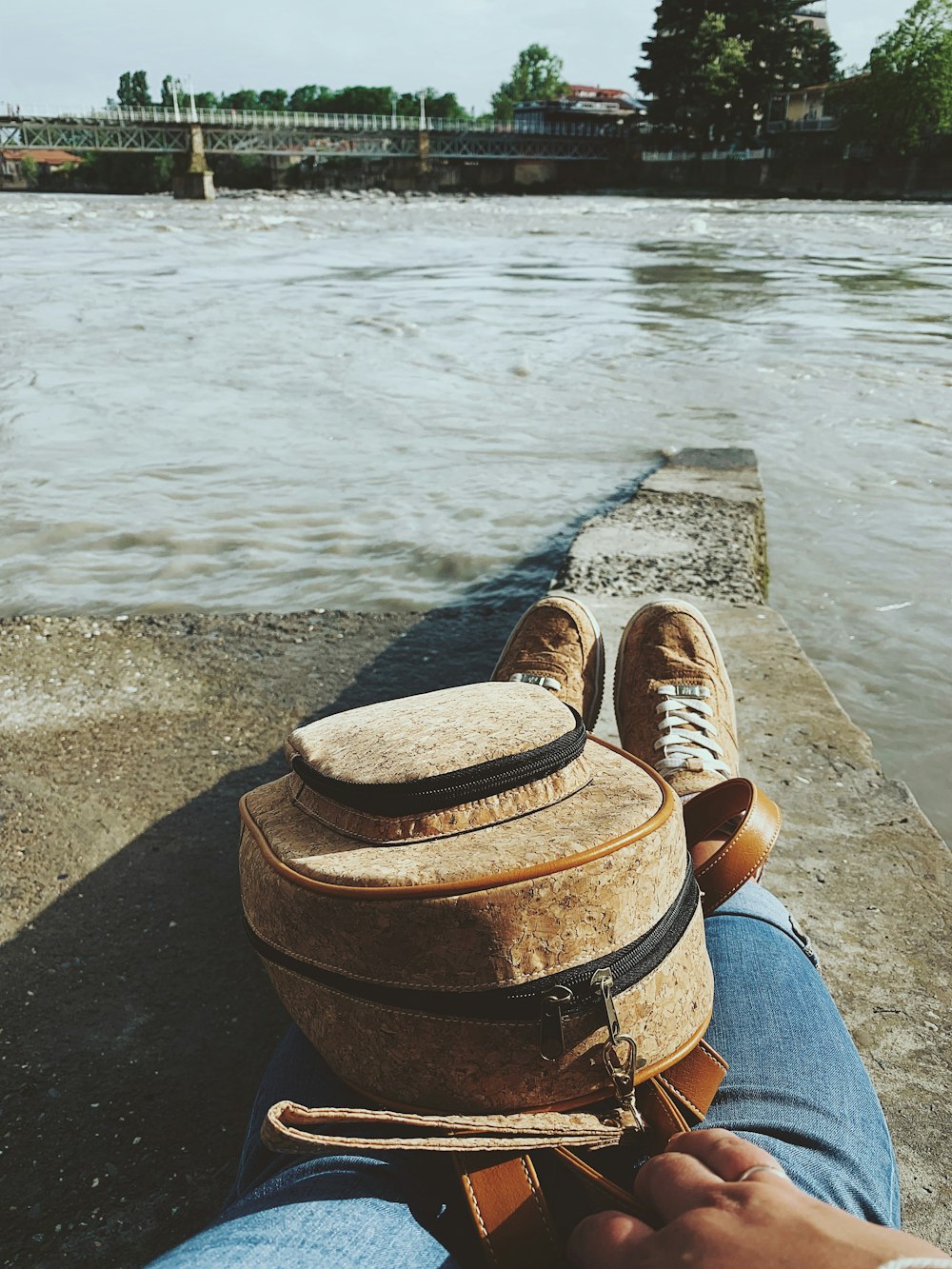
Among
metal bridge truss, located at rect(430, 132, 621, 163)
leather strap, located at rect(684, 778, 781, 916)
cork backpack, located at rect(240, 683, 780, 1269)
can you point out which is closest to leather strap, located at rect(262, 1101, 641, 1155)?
cork backpack, located at rect(240, 683, 780, 1269)

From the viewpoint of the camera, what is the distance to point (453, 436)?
607 cm

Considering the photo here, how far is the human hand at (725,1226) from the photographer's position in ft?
2.44

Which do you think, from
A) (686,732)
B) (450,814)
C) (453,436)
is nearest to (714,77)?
(453,436)

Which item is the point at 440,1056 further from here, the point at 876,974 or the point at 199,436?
the point at 199,436

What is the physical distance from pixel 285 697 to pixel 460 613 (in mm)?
965

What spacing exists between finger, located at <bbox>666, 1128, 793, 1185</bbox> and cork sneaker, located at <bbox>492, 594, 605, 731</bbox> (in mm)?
1352

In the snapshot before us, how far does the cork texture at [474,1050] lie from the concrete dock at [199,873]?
0.48 m

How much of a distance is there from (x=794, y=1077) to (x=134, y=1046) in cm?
103

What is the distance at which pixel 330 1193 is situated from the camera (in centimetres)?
94

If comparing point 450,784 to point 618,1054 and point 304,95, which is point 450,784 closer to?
point 618,1054

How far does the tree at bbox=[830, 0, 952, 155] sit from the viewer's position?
2169 inches

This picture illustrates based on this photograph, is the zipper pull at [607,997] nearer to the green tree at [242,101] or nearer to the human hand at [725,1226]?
the human hand at [725,1226]

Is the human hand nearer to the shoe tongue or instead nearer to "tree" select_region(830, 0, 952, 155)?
the shoe tongue

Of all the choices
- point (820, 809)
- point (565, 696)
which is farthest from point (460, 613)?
point (820, 809)
